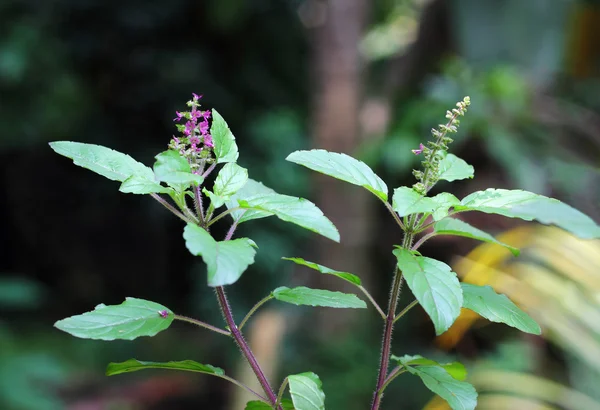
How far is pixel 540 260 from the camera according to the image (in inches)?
89.9

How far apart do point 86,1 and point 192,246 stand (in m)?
4.50

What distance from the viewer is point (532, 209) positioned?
45cm

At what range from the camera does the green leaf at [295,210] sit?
0.40 m

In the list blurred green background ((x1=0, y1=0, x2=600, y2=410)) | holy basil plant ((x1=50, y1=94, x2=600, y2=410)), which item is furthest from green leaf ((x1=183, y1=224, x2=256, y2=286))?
blurred green background ((x1=0, y1=0, x2=600, y2=410))

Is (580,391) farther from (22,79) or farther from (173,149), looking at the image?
(22,79)

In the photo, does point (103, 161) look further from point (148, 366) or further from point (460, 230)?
point (460, 230)

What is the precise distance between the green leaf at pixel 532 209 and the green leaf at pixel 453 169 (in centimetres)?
4

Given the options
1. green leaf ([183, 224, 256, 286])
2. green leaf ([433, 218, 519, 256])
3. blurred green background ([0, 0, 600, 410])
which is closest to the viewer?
green leaf ([183, 224, 256, 286])

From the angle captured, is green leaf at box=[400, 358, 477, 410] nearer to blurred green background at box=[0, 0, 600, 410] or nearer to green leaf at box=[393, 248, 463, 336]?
green leaf at box=[393, 248, 463, 336]

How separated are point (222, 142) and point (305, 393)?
193 millimetres

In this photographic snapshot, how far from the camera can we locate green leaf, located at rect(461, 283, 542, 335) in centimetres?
46

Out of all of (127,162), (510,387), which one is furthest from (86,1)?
(127,162)

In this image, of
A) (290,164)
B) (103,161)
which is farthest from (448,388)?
(290,164)

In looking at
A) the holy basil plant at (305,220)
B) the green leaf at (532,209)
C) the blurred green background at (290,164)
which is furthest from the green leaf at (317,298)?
the blurred green background at (290,164)
